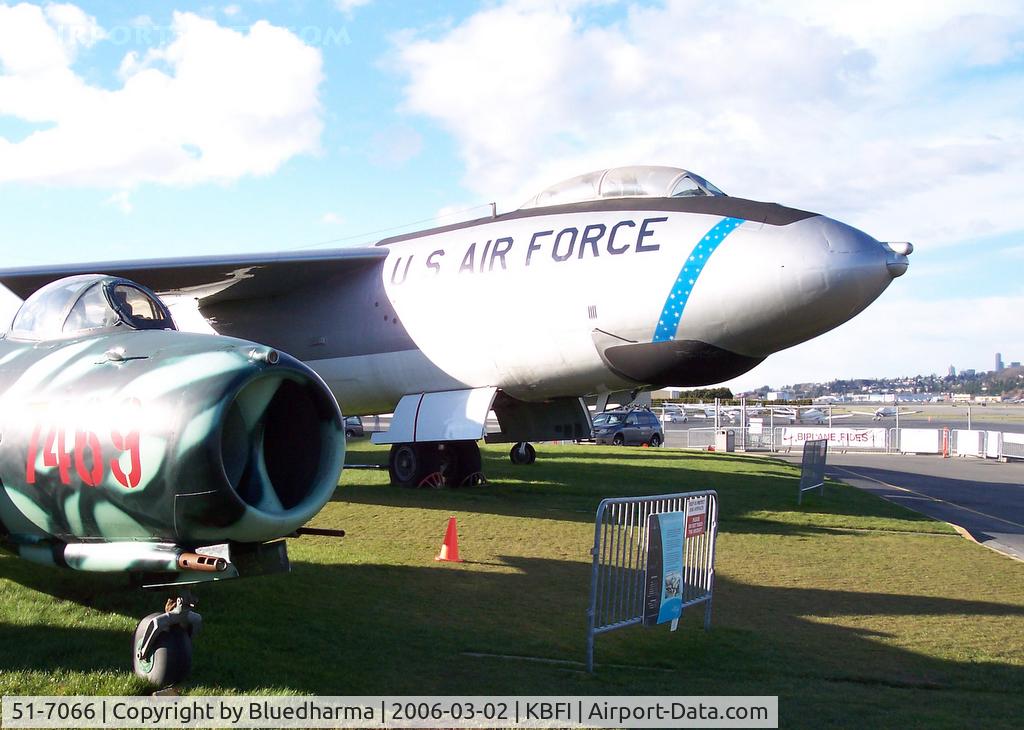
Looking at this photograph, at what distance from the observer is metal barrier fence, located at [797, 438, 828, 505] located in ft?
55.6

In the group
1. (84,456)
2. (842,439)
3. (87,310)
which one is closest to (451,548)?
(87,310)

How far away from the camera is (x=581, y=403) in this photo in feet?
51.1

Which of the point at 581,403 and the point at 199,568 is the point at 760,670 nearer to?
the point at 199,568

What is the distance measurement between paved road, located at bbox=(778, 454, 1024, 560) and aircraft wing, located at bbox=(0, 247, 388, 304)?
11.2 m

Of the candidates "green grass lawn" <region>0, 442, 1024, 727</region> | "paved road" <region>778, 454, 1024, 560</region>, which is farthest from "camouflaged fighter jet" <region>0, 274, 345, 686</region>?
"paved road" <region>778, 454, 1024, 560</region>

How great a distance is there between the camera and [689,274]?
1163cm

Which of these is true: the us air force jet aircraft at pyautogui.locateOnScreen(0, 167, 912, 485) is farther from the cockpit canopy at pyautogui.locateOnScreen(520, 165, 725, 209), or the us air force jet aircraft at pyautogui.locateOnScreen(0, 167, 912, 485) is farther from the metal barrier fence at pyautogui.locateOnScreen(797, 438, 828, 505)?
the metal barrier fence at pyautogui.locateOnScreen(797, 438, 828, 505)

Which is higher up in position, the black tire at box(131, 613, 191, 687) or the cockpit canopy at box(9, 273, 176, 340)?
the cockpit canopy at box(9, 273, 176, 340)

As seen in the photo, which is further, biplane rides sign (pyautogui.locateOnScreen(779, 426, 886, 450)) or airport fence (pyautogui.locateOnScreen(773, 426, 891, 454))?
biplane rides sign (pyautogui.locateOnScreen(779, 426, 886, 450))

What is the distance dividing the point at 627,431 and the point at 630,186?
2401cm

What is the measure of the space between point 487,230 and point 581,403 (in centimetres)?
356

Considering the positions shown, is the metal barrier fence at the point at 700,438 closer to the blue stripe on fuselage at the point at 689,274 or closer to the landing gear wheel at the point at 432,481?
the landing gear wheel at the point at 432,481

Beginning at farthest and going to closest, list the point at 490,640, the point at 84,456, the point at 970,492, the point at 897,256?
1. the point at 970,492
2. the point at 897,256
3. the point at 490,640
4. the point at 84,456

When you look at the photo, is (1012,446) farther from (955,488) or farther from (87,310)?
(87,310)
